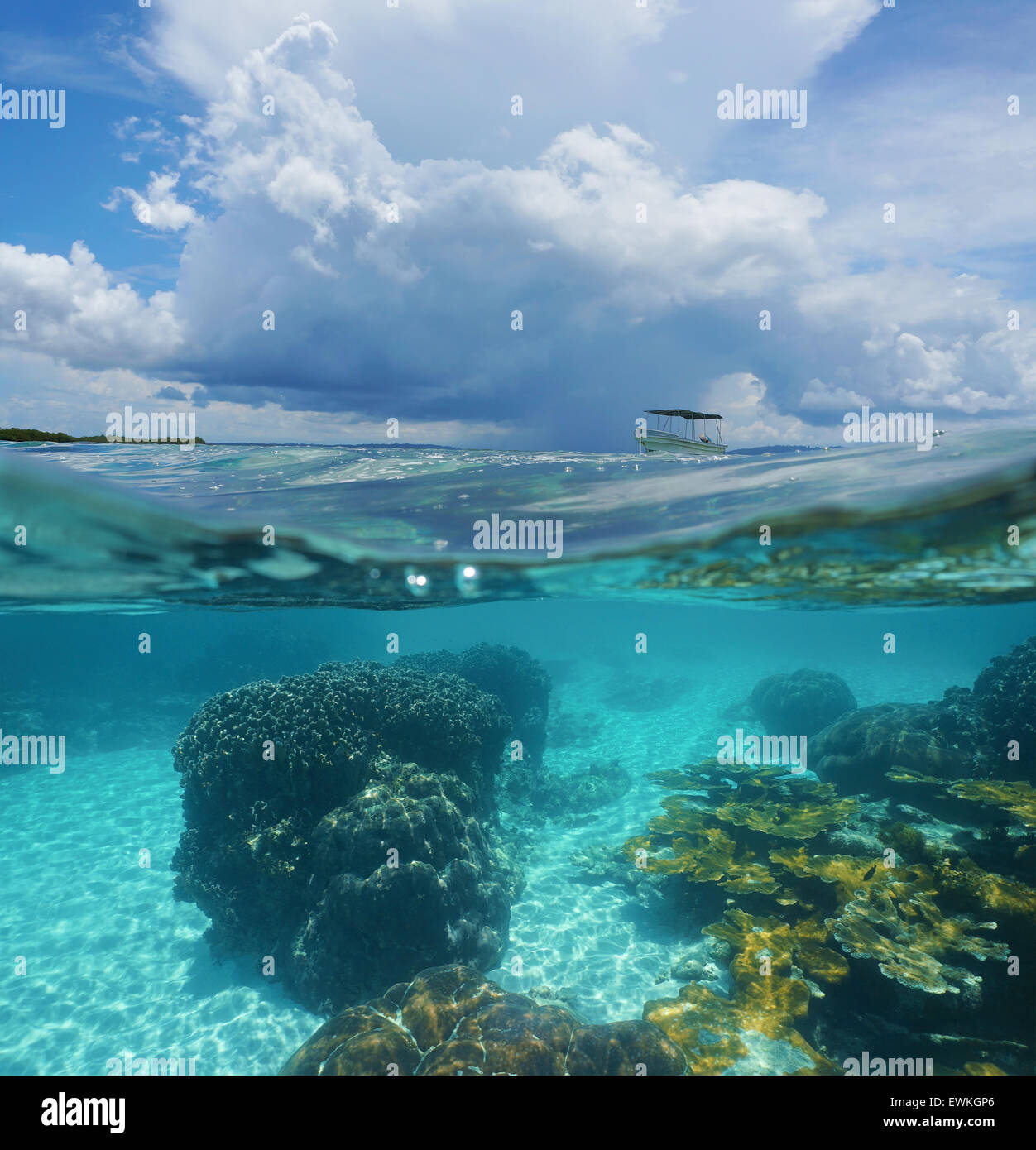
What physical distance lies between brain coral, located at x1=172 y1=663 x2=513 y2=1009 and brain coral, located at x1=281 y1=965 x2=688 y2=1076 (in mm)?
1530

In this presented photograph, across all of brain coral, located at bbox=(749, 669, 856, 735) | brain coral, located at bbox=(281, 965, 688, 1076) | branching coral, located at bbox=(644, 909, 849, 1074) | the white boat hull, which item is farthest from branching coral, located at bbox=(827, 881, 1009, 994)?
brain coral, located at bbox=(749, 669, 856, 735)

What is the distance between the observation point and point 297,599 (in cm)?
1515

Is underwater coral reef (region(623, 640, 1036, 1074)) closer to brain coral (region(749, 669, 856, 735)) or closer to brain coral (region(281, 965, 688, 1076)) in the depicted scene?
brain coral (region(281, 965, 688, 1076))

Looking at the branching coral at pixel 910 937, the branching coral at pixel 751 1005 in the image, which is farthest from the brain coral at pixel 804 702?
the branching coral at pixel 751 1005

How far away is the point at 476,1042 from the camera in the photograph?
705 cm

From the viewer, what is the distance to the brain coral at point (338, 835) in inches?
371

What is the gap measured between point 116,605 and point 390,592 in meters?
10.5

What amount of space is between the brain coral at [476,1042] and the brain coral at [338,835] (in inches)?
60.2

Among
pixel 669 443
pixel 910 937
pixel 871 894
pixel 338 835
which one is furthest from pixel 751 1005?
pixel 669 443

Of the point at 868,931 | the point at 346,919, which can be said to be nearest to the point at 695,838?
the point at 868,931

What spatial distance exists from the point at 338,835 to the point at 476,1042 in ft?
14.3

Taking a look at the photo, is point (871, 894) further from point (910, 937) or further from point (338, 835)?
point (338, 835)

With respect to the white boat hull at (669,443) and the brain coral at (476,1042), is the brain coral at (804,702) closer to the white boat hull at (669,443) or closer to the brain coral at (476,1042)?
the white boat hull at (669,443)
